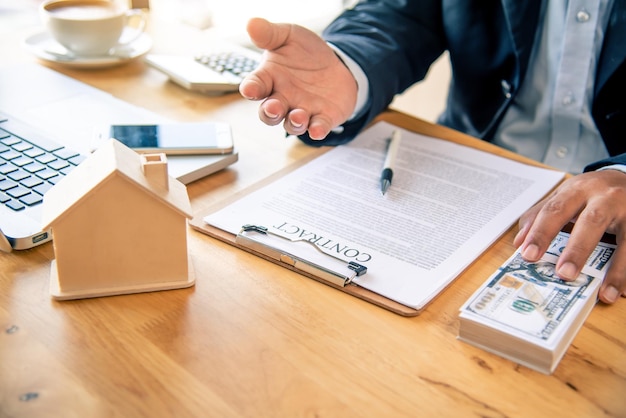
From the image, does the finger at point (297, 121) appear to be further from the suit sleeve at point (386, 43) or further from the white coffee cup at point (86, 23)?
the white coffee cup at point (86, 23)

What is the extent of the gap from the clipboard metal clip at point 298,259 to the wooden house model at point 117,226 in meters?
0.08

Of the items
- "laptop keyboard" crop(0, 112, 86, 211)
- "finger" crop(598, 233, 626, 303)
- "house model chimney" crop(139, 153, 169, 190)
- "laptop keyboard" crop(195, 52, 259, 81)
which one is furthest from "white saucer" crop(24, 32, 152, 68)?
"finger" crop(598, 233, 626, 303)

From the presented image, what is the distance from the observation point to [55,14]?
1.10m

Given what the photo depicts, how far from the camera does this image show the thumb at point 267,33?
824mm

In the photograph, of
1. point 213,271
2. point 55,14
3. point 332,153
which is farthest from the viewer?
point 55,14

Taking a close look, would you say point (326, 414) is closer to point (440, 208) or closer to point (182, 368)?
point (182, 368)

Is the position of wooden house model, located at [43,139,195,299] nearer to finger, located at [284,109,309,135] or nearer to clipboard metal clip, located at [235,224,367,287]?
clipboard metal clip, located at [235,224,367,287]

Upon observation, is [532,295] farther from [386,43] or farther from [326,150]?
[386,43]

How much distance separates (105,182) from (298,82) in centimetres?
39

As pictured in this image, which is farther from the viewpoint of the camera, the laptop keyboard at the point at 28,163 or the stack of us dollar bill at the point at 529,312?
the laptop keyboard at the point at 28,163

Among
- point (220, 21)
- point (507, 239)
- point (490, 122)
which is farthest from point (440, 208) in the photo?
point (220, 21)

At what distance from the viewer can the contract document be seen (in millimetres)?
674

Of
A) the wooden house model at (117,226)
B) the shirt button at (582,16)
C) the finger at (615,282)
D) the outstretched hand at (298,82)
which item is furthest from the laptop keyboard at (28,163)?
the shirt button at (582,16)

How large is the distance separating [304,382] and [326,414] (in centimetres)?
4
